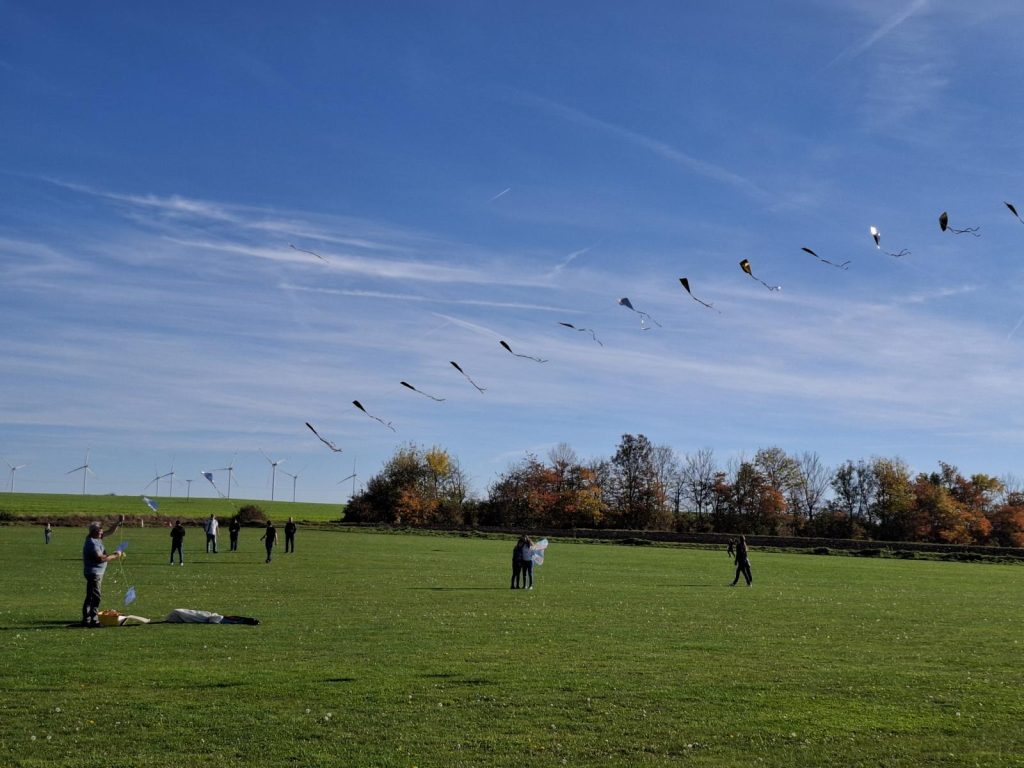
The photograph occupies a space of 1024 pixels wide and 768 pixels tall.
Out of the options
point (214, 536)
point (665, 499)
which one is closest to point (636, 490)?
point (665, 499)

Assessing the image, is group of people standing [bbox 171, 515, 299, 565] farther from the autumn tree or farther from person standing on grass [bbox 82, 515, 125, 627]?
the autumn tree

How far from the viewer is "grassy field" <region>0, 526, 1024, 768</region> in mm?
10297

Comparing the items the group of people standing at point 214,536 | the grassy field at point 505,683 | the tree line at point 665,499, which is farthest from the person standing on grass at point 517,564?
the tree line at point 665,499

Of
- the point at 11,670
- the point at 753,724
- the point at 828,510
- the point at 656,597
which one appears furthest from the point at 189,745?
the point at 828,510

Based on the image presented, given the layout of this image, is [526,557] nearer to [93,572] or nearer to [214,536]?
[93,572]

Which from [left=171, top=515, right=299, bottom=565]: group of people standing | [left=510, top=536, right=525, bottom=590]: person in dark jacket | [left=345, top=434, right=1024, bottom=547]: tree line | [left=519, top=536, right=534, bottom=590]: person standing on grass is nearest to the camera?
[left=519, top=536, right=534, bottom=590]: person standing on grass

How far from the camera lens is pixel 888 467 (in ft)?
417

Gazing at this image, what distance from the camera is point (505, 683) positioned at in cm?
1362

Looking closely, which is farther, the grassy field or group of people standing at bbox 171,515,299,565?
group of people standing at bbox 171,515,299,565

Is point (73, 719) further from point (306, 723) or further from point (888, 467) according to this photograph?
point (888, 467)

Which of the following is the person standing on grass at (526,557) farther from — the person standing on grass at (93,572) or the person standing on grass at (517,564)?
the person standing on grass at (93,572)

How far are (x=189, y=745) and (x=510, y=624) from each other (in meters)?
11.2

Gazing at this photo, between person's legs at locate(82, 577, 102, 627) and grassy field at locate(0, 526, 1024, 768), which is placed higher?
person's legs at locate(82, 577, 102, 627)

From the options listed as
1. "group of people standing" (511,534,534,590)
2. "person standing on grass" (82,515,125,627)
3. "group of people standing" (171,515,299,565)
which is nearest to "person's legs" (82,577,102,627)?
"person standing on grass" (82,515,125,627)
